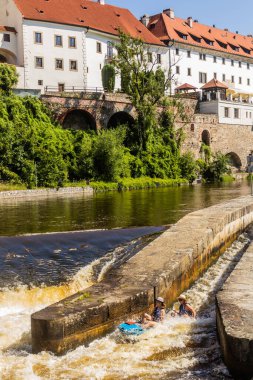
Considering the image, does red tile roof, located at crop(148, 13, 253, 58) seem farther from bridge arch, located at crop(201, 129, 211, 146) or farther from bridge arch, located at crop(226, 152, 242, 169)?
bridge arch, located at crop(226, 152, 242, 169)

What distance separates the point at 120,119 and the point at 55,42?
1044 centimetres

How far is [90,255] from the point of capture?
13.7 m

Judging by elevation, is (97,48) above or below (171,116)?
above

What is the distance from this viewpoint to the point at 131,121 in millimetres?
50906

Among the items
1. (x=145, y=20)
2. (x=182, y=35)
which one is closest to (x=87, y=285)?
(x=182, y=35)

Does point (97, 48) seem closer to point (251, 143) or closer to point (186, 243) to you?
point (251, 143)

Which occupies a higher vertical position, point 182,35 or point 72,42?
point 182,35

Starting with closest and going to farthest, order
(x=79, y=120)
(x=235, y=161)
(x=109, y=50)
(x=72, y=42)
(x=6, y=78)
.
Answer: (x=6, y=78) → (x=79, y=120) → (x=72, y=42) → (x=109, y=50) → (x=235, y=161)

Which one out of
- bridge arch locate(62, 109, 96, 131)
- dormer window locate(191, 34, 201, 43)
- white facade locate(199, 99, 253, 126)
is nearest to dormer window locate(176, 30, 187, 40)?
dormer window locate(191, 34, 201, 43)

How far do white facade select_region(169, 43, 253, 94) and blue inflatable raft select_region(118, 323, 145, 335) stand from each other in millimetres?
57002

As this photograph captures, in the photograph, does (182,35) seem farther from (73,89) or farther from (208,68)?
(73,89)

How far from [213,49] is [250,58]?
9568 mm

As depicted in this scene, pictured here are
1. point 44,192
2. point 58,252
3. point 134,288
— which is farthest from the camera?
point 44,192

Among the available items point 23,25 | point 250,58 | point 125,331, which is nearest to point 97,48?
point 23,25
